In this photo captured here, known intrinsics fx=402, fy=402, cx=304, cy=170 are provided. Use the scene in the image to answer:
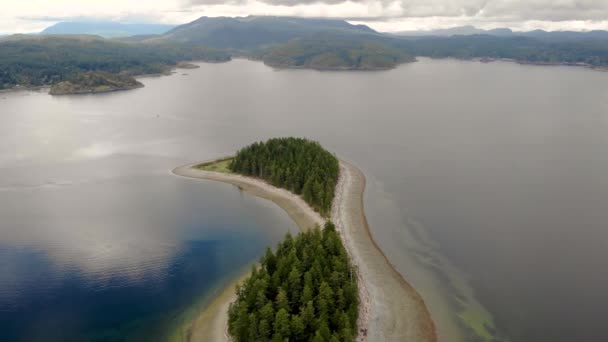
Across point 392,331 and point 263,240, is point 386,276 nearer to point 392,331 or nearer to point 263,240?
point 392,331

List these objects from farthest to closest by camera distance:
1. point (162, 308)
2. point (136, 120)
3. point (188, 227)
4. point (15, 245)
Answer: point (136, 120) → point (188, 227) → point (15, 245) → point (162, 308)

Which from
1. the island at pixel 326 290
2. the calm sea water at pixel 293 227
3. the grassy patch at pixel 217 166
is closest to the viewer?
the island at pixel 326 290

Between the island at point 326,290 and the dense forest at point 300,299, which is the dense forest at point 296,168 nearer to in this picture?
the island at point 326,290

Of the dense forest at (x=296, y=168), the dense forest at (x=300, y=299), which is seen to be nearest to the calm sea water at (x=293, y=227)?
the dense forest at (x=296, y=168)

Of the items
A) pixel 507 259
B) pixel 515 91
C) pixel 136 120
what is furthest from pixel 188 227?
pixel 515 91

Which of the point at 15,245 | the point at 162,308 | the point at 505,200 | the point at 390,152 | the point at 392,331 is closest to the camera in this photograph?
the point at 392,331

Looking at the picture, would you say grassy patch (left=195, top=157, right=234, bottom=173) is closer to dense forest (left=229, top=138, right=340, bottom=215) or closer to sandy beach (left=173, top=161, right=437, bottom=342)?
dense forest (left=229, top=138, right=340, bottom=215)
